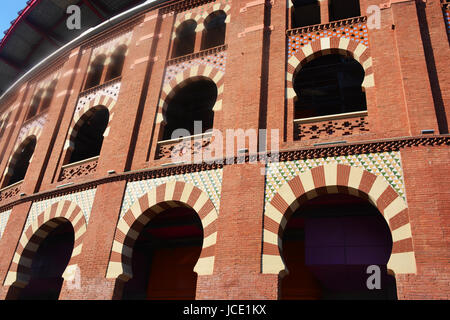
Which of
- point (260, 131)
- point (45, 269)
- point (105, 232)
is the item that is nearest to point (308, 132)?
point (260, 131)

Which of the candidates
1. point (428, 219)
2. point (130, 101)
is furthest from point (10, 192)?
point (428, 219)

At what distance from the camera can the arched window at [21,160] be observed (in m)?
12.9

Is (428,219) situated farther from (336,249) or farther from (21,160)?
(21,160)

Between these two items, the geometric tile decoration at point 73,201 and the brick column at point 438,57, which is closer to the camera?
the brick column at point 438,57

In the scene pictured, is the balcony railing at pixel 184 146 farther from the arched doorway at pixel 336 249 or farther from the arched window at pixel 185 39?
the arched window at pixel 185 39

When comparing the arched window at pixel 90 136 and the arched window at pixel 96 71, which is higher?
the arched window at pixel 96 71

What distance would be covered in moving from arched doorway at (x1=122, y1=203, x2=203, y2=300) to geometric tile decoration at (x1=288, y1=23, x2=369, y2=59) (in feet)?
15.1

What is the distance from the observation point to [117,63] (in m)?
12.0

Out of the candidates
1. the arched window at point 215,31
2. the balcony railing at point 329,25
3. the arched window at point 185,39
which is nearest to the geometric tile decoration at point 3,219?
the arched window at point 185,39

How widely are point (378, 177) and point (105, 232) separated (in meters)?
5.54

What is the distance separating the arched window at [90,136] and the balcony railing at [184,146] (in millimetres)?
3474

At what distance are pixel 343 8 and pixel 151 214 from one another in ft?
24.7

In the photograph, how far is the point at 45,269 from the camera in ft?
35.8

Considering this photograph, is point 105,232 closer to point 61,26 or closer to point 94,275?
point 94,275
